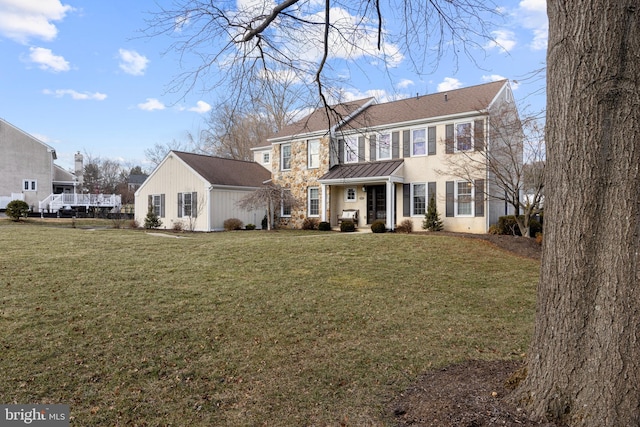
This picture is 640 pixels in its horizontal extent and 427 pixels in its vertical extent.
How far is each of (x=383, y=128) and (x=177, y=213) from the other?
38.6ft

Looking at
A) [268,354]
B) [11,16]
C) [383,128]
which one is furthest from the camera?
[383,128]

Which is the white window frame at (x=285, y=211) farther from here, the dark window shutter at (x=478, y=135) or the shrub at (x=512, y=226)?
the shrub at (x=512, y=226)

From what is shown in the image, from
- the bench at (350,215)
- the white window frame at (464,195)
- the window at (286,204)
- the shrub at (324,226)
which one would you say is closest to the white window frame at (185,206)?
the window at (286,204)

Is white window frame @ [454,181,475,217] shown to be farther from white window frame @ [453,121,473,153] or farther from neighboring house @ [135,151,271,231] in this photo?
neighboring house @ [135,151,271,231]

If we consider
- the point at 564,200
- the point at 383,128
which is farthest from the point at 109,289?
the point at 383,128

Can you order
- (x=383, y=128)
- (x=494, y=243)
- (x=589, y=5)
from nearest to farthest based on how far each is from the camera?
(x=589, y=5) → (x=494, y=243) → (x=383, y=128)

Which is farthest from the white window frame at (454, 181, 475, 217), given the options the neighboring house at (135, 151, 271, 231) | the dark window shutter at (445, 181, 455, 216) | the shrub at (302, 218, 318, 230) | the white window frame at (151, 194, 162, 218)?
the white window frame at (151, 194, 162, 218)

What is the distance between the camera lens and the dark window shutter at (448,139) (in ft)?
54.0

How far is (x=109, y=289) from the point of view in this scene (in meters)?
6.05

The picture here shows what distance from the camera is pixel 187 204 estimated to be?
20391 millimetres

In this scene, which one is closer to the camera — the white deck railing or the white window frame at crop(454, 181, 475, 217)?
the white window frame at crop(454, 181, 475, 217)

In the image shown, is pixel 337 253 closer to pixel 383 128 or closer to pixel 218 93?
pixel 218 93

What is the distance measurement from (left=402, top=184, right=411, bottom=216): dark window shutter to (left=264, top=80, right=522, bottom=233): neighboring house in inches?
1.8

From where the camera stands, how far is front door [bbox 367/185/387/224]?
1902 cm
